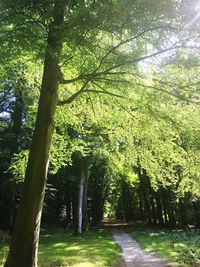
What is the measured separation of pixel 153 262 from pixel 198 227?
19.5 m

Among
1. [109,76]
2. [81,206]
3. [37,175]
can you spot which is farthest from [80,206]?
[37,175]

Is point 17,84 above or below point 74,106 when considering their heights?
above

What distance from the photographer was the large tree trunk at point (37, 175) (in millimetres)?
8359

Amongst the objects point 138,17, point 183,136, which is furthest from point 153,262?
point 138,17

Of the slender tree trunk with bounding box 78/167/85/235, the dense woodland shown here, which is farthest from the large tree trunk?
the slender tree trunk with bounding box 78/167/85/235

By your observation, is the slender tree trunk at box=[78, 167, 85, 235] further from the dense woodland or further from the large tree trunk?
the large tree trunk

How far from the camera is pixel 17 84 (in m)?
15.3

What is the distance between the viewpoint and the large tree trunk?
8.36 m

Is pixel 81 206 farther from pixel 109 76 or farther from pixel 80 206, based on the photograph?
pixel 109 76

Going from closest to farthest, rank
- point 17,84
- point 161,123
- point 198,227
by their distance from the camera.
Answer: point 161,123 → point 17,84 → point 198,227

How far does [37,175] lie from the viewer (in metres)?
8.87

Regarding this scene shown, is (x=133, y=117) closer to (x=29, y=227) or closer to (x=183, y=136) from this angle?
(x=183, y=136)

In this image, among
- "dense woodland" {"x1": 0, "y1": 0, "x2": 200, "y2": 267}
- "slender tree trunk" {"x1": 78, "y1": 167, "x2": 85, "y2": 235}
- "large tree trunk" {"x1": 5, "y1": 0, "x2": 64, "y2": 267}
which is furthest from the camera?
"slender tree trunk" {"x1": 78, "y1": 167, "x2": 85, "y2": 235}

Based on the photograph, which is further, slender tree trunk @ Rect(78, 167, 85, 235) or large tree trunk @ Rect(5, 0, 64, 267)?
slender tree trunk @ Rect(78, 167, 85, 235)
